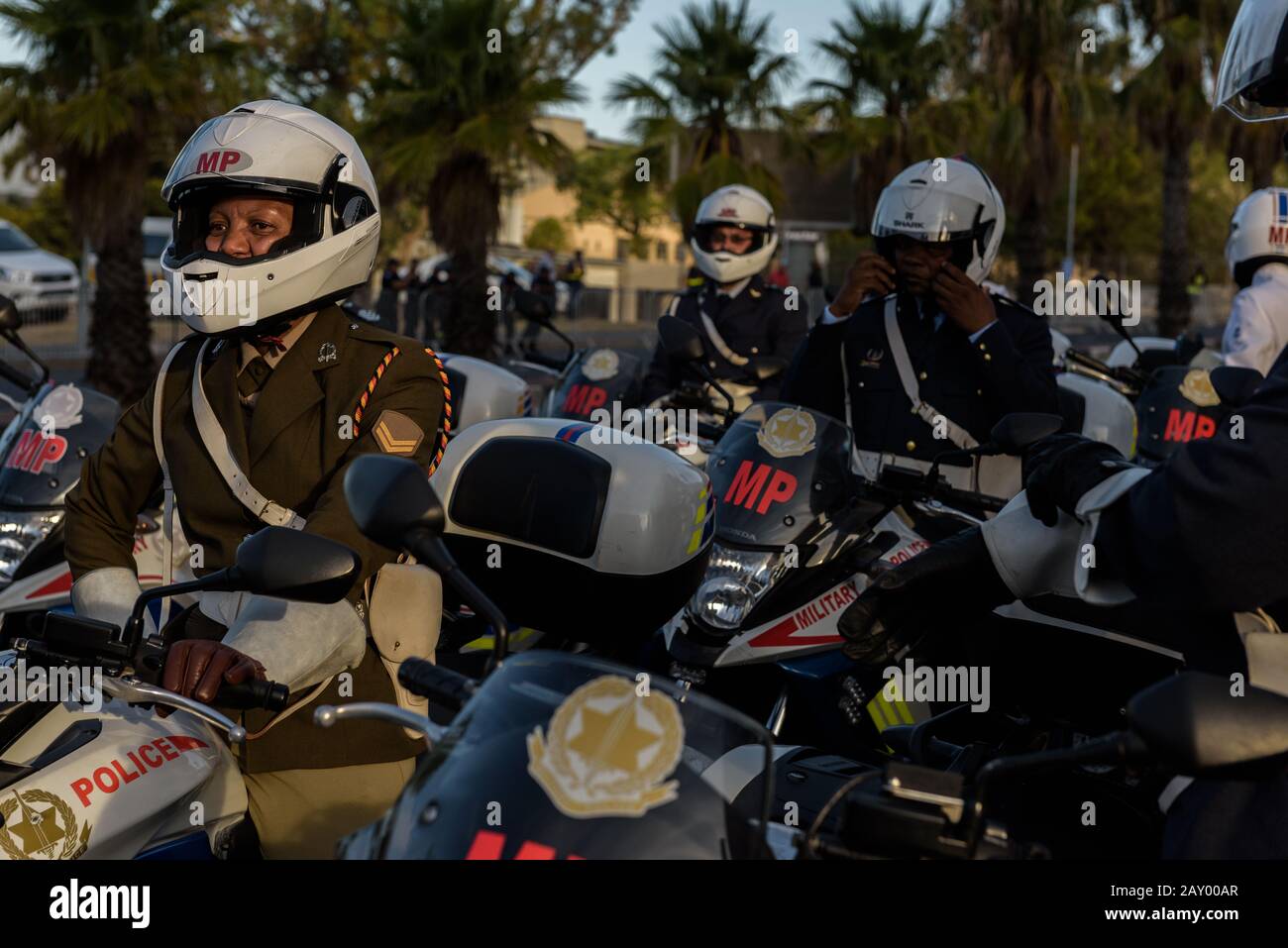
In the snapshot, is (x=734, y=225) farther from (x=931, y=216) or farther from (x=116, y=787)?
(x=116, y=787)

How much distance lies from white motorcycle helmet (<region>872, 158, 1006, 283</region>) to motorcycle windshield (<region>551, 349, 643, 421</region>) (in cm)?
287

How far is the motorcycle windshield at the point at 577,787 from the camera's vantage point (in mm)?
1721

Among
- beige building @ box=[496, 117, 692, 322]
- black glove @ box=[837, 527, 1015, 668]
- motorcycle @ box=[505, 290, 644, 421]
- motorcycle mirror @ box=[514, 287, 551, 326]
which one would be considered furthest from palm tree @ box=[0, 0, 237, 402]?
beige building @ box=[496, 117, 692, 322]

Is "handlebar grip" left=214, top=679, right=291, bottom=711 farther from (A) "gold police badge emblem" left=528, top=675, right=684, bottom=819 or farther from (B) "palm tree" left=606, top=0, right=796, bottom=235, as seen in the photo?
(B) "palm tree" left=606, top=0, right=796, bottom=235

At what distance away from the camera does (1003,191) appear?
26.1 meters

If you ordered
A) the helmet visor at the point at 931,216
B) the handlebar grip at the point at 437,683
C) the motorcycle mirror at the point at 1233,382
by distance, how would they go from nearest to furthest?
1. the handlebar grip at the point at 437,683
2. the motorcycle mirror at the point at 1233,382
3. the helmet visor at the point at 931,216

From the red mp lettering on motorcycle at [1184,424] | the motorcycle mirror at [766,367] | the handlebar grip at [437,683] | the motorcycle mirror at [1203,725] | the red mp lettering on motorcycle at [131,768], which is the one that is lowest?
the red mp lettering on motorcycle at [131,768]

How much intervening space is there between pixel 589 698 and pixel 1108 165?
54473 millimetres

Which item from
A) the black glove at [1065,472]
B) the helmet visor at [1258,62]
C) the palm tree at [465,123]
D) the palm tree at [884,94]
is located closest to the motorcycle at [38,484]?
the black glove at [1065,472]

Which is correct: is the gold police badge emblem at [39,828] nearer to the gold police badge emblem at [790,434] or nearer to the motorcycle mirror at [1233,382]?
the gold police badge emblem at [790,434]

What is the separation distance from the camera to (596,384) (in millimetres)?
8375

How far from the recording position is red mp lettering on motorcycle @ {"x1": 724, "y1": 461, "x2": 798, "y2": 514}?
4.44 metres

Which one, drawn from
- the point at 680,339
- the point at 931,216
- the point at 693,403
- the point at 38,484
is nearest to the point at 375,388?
the point at 38,484

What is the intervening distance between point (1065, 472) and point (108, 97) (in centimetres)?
1417
